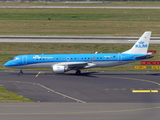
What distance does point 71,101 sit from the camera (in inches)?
1346

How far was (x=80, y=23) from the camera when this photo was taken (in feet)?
331

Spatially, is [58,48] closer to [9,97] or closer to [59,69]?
[59,69]

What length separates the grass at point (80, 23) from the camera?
86.7 meters

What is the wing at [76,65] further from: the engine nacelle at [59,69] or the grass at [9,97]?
the grass at [9,97]

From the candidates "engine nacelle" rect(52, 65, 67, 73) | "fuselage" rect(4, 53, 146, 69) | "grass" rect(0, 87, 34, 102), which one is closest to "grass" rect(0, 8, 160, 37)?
"fuselage" rect(4, 53, 146, 69)

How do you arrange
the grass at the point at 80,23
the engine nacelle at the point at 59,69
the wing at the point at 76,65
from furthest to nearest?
the grass at the point at 80,23, the wing at the point at 76,65, the engine nacelle at the point at 59,69

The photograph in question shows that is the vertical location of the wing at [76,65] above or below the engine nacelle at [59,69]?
above

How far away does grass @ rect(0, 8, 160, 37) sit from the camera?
86688 mm

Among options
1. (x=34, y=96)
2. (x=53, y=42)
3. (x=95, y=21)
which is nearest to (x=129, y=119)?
(x=34, y=96)

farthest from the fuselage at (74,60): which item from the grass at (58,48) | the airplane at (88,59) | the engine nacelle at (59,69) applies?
the grass at (58,48)

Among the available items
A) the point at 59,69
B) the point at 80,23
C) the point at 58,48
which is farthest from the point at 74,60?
the point at 80,23

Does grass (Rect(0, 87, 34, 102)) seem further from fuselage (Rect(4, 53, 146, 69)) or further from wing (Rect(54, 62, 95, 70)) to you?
wing (Rect(54, 62, 95, 70))

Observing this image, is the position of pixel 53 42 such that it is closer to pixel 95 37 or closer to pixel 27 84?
pixel 95 37

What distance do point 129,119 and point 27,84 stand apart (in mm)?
19533
